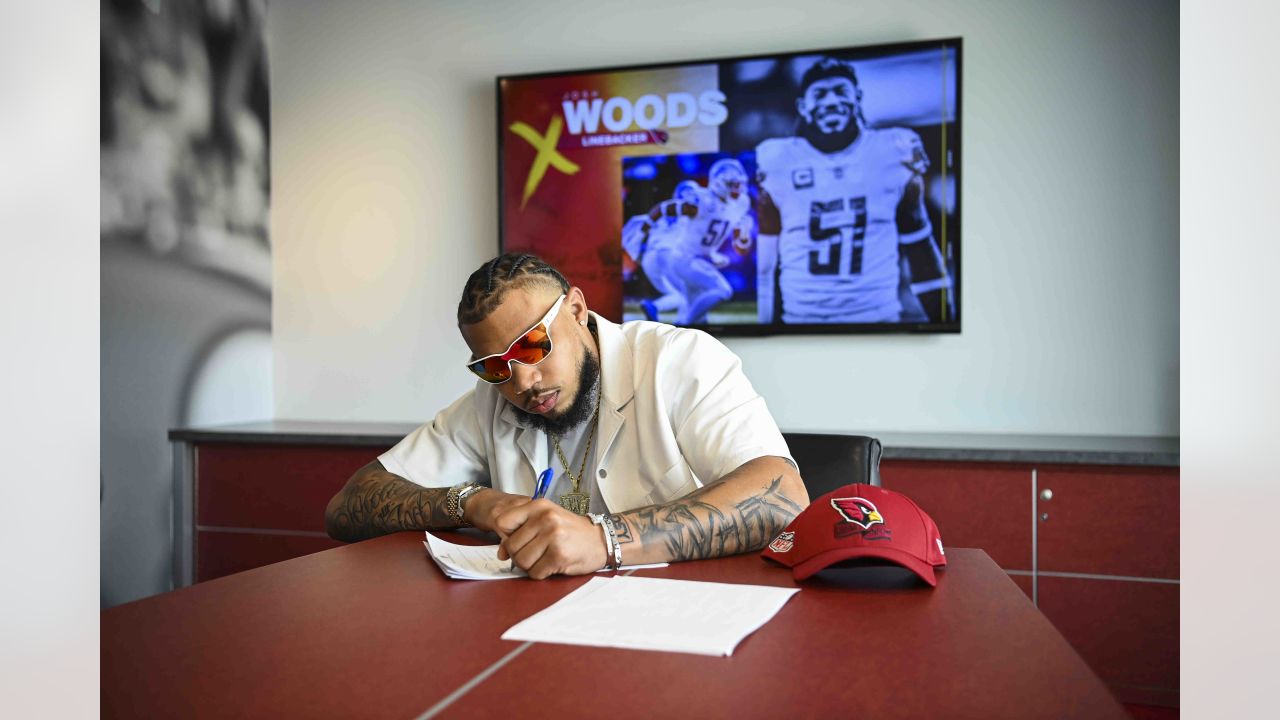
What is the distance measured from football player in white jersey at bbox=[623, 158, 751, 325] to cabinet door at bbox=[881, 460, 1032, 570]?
1.06 meters

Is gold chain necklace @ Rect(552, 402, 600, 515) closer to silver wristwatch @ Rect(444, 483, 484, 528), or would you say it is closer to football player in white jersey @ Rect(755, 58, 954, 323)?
silver wristwatch @ Rect(444, 483, 484, 528)

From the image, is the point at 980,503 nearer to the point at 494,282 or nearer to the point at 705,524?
the point at 705,524

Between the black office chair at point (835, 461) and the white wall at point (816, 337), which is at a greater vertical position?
the white wall at point (816, 337)

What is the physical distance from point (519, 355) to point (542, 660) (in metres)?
0.93

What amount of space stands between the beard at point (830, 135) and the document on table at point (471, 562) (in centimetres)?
223

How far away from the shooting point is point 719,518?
5.04ft

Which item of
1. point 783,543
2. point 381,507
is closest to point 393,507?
point 381,507

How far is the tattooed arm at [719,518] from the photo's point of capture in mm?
1457

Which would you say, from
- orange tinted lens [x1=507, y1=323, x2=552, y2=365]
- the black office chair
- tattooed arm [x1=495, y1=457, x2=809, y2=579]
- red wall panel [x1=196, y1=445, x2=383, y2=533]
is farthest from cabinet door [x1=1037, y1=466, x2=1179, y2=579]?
red wall panel [x1=196, y1=445, x2=383, y2=533]

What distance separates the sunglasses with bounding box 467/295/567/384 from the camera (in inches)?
70.9

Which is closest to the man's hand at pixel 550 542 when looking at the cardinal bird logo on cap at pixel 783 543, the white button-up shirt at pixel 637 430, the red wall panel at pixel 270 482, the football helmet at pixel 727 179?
the cardinal bird logo on cap at pixel 783 543

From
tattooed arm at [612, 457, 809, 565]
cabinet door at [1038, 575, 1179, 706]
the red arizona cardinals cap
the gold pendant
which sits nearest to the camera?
the red arizona cardinals cap

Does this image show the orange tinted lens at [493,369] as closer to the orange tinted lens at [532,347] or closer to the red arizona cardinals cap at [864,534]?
the orange tinted lens at [532,347]

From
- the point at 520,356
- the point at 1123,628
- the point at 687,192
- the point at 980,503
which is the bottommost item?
the point at 1123,628
